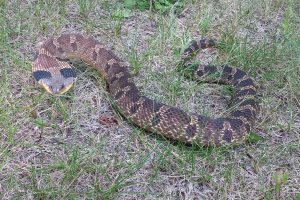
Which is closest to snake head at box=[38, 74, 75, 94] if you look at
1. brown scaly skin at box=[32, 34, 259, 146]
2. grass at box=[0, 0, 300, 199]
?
brown scaly skin at box=[32, 34, 259, 146]

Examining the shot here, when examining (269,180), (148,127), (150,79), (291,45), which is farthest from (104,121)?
(291,45)

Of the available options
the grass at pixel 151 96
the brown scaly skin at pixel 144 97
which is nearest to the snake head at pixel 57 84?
the brown scaly skin at pixel 144 97

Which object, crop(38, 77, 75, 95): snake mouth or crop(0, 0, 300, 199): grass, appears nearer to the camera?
crop(0, 0, 300, 199): grass

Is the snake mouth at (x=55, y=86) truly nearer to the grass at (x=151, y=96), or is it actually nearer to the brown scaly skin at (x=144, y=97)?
the brown scaly skin at (x=144, y=97)

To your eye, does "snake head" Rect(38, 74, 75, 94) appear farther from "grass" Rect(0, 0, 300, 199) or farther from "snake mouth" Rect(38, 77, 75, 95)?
"grass" Rect(0, 0, 300, 199)

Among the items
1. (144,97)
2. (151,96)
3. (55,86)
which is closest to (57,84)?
(55,86)
